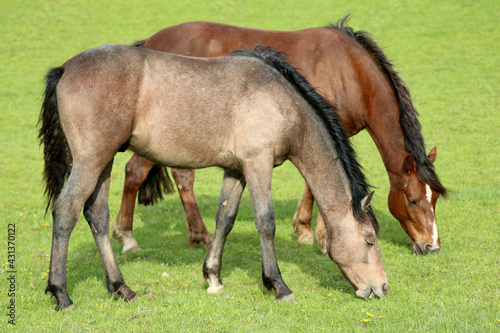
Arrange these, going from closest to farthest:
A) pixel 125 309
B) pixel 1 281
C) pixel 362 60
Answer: pixel 125 309
pixel 1 281
pixel 362 60

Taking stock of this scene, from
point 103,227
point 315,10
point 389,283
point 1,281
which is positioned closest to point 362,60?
point 389,283

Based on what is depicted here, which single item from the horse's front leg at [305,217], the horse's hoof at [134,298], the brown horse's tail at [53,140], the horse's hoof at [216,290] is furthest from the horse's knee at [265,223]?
the horse's front leg at [305,217]

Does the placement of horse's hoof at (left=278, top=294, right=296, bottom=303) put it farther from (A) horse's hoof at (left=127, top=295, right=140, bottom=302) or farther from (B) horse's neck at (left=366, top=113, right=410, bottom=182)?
(B) horse's neck at (left=366, top=113, right=410, bottom=182)

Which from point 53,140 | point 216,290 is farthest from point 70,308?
point 53,140

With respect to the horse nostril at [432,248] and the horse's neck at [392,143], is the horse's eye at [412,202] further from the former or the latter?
the horse nostril at [432,248]

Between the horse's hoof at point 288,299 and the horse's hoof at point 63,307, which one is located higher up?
the horse's hoof at point 288,299

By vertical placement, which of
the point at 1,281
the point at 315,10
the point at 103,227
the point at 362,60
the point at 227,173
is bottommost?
the point at 315,10

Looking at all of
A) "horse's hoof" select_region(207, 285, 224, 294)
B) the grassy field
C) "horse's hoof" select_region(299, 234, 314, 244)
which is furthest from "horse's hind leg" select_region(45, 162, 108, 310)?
"horse's hoof" select_region(299, 234, 314, 244)

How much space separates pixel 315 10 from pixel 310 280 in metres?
24.3

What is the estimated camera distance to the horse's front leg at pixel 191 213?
26.0 ft

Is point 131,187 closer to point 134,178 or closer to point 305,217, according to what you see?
point 134,178

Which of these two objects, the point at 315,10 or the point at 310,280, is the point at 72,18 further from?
the point at 310,280

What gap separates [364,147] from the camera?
15.1 m

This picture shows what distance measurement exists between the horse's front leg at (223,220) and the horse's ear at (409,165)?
244cm
